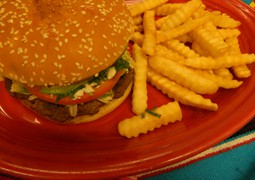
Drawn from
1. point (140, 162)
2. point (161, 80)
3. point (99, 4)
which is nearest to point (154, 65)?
point (161, 80)

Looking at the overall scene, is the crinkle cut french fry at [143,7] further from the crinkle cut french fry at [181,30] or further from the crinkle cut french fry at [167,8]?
the crinkle cut french fry at [181,30]

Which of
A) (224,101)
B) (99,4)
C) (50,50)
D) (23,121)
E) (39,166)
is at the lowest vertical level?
(23,121)

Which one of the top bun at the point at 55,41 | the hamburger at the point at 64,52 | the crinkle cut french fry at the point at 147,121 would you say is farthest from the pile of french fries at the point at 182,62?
the top bun at the point at 55,41

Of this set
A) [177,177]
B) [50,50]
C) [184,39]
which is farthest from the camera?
Answer: [184,39]

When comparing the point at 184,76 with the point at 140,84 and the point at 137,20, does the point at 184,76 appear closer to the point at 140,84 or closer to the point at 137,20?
the point at 140,84

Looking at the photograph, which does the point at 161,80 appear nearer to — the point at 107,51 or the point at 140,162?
the point at 107,51

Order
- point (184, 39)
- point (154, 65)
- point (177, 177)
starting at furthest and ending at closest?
point (184, 39) < point (154, 65) < point (177, 177)

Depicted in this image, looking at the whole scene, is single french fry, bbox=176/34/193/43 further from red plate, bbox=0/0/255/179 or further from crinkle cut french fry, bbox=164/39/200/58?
red plate, bbox=0/0/255/179
